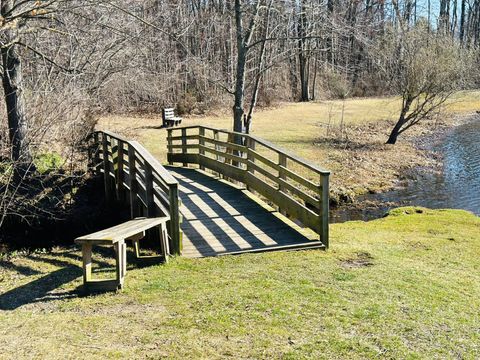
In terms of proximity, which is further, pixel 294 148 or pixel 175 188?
pixel 294 148

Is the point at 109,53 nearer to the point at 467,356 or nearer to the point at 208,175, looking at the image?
the point at 208,175

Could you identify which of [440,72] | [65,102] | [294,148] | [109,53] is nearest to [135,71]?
[109,53]

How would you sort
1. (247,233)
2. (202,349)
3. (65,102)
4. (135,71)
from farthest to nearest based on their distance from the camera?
(135,71)
(65,102)
(247,233)
(202,349)

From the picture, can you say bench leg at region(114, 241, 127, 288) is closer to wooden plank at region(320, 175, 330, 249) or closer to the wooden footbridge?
the wooden footbridge

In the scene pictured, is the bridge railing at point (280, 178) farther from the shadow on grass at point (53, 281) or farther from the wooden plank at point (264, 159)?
the shadow on grass at point (53, 281)

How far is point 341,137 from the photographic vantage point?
80.1 ft

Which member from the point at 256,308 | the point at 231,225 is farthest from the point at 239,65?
the point at 256,308

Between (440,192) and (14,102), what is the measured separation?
1284 cm

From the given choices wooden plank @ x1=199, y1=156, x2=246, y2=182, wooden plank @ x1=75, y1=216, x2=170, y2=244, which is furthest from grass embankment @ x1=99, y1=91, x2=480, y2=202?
wooden plank @ x1=75, y1=216, x2=170, y2=244

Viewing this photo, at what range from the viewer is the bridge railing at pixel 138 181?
7.47 m

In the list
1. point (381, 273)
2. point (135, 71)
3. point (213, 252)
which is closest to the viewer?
point (381, 273)

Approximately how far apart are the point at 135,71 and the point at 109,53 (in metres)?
5.49

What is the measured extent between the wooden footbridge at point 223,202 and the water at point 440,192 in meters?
4.38

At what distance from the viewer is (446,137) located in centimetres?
2769
